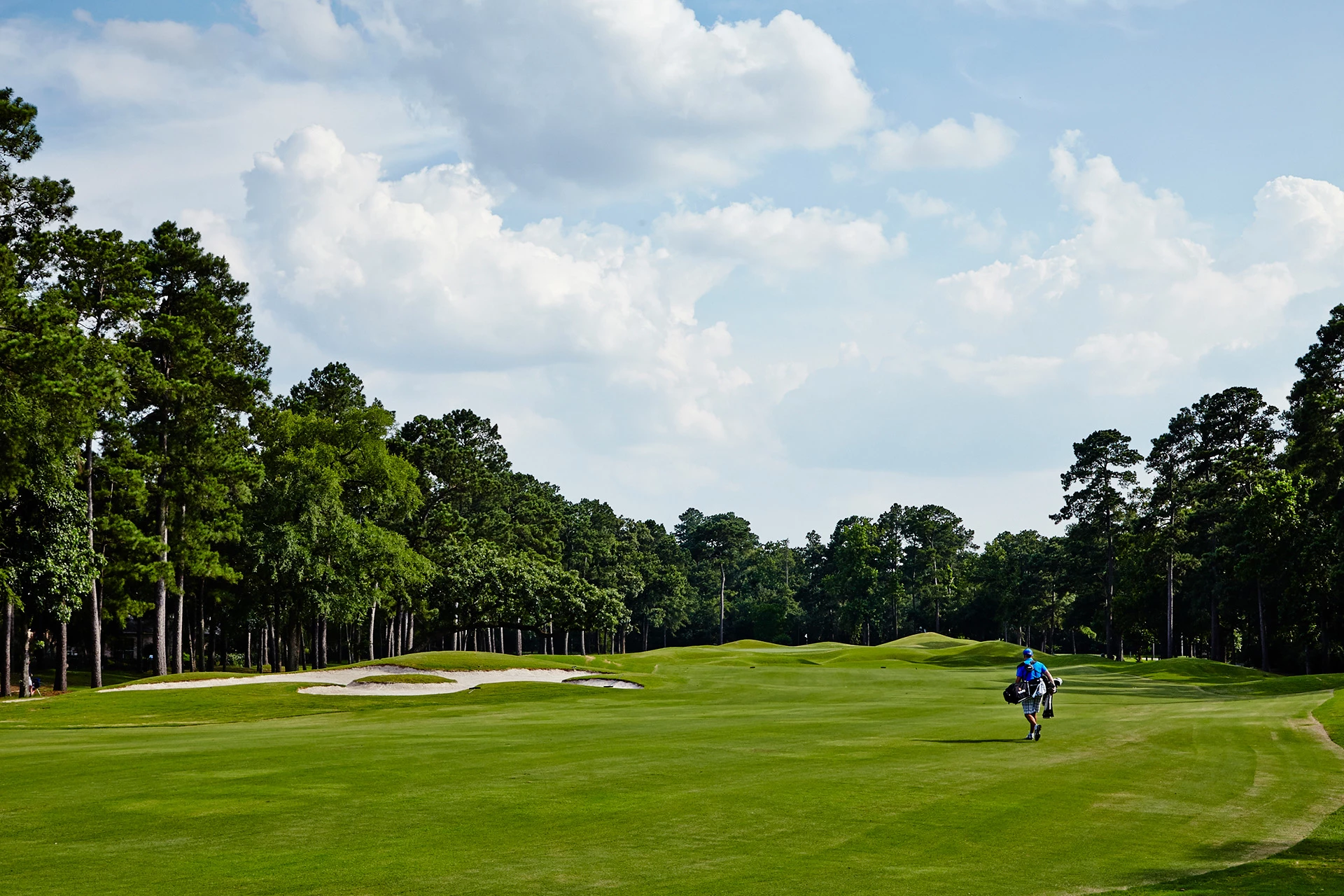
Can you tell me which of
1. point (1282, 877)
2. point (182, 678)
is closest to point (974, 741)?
point (1282, 877)

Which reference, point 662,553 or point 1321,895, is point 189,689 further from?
point 662,553

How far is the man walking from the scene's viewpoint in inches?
999

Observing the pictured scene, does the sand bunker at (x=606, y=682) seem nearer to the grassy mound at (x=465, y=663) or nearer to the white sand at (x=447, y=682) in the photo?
the white sand at (x=447, y=682)

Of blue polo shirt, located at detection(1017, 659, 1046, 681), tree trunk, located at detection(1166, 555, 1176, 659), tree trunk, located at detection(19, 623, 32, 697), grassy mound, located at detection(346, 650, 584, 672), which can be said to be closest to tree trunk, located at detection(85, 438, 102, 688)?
tree trunk, located at detection(19, 623, 32, 697)

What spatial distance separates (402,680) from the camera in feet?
166

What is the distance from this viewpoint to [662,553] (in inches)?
6900

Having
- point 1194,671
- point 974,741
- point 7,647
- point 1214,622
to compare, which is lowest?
point 1194,671

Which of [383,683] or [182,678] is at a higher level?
[182,678]

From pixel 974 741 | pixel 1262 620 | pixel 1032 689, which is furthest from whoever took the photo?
pixel 1262 620

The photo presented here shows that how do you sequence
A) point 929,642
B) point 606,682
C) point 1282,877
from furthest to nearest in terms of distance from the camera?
point 929,642
point 606,682
point 1282,877

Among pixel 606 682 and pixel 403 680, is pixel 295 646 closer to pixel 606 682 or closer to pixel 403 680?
pixel 403 680

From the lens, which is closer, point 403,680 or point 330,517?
point 403,680

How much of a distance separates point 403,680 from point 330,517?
836 inches

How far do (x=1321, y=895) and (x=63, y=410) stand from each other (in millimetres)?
37611
